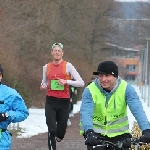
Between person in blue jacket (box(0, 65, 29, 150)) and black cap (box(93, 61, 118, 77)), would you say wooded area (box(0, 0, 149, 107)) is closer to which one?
person in blue jacket (box(0, 65, 29, 150))

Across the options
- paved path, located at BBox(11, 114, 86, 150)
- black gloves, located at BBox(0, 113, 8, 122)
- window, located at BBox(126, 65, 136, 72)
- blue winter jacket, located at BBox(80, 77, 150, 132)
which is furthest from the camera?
window, located at BBox(126, 65, 136, 72)

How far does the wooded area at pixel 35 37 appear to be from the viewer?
68.8ft

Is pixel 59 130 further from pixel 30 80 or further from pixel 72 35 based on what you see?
pixel 72 35

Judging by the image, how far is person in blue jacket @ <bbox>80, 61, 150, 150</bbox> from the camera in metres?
5.84

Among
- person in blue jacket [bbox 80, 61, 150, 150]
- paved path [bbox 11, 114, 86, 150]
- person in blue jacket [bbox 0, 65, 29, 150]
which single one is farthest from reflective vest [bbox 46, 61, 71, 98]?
person in blue jacket [bbox 0, 65, 29, 150]

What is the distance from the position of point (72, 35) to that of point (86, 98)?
32.0 m

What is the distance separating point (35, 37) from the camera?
93.9 feet

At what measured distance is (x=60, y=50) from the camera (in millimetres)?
9930

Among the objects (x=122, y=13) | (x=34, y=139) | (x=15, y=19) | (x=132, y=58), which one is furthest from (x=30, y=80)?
(x=132, y=58)

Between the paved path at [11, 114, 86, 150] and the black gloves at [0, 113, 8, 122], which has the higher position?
the black gloves at [0, 113, 8, 122]

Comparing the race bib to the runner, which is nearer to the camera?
the runner

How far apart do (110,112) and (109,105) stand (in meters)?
0.08

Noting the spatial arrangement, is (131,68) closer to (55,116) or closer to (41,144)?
(41,144)

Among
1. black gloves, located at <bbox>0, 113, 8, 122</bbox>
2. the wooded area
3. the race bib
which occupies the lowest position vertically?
black gloves, located at <bbox>0, 113, 8, 122</bbox>
